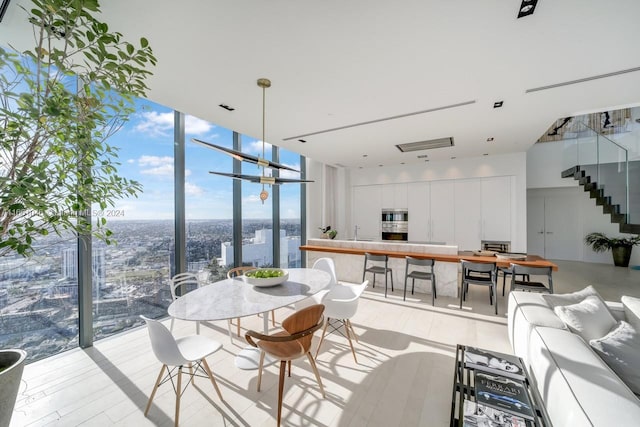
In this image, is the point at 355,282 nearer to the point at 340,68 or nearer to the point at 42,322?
Result: the point at 340,68

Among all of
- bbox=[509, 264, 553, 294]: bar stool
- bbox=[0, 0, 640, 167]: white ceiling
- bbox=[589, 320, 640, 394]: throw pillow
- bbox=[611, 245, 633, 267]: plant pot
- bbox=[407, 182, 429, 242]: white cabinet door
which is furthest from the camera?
bbox=[611, 245, 633, 267]: plant pot

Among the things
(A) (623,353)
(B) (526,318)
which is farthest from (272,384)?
(A) (623,353)

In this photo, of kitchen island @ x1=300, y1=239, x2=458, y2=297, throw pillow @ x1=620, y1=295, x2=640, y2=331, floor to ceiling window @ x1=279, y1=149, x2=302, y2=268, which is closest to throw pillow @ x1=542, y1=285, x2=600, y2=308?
throw pillow @ x1=620, y1=295, x2=640, y2=331

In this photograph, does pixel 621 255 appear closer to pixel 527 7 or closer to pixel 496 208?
pixel 496 208

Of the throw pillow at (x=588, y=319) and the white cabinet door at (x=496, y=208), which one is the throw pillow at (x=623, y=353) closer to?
the throw pillow at (x=588, y=319)

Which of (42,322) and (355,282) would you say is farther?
(355,282)

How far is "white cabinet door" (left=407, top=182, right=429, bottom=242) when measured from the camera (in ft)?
22.3

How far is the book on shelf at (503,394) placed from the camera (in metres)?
1.43

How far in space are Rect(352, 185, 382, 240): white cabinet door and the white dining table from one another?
4.75 meters

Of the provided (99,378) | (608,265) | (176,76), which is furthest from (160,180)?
(608,265)

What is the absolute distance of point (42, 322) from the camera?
2.60 metres

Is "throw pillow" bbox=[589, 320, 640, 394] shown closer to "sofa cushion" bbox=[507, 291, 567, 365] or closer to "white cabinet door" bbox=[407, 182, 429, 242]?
"sofa cushion" bbox=[507, 291, 567, 365]

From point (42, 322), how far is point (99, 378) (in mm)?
919

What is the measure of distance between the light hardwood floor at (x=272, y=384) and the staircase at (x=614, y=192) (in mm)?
3423
